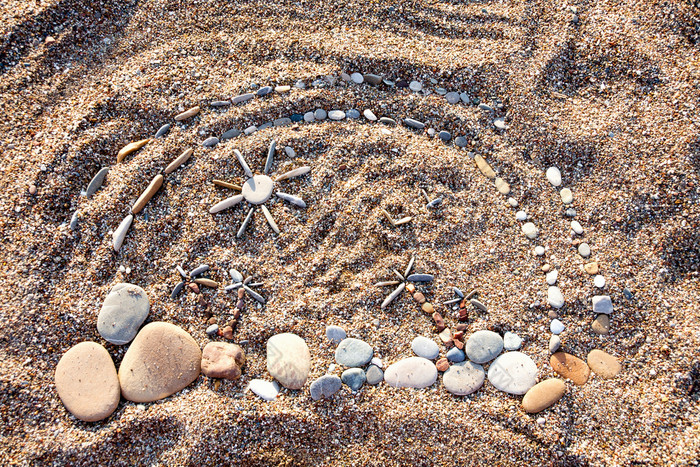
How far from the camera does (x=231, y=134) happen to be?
2.71m

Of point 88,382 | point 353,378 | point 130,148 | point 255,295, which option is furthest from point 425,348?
point 130,148

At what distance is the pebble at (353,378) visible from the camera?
7.48ft

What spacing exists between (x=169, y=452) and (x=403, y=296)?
148cm

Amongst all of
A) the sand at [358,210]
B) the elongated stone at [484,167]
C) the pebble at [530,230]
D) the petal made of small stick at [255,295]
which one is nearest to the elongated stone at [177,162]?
the sand at [358,210]

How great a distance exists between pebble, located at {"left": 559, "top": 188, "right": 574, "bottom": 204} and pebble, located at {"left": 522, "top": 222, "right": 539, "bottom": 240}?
10.5 inches

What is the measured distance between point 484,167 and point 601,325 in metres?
1.14

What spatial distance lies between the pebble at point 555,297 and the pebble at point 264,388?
1614mm

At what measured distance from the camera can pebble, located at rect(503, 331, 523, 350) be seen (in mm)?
2369

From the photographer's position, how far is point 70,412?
7.32 feet

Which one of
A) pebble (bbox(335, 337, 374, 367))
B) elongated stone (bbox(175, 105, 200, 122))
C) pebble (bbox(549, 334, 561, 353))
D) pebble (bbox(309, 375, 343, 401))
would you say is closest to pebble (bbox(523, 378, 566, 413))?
pebble (bbox(549, 334, 561, 353))

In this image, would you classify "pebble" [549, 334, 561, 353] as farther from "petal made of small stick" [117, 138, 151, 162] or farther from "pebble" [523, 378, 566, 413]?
"petal made of small stick" [117, 138, 151, 162]

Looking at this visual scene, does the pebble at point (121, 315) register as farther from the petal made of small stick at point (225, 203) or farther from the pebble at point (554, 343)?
the pebble at point (554, 343)

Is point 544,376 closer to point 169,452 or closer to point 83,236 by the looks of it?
point 169,452

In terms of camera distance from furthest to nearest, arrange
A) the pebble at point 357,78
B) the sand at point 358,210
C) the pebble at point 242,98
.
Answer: the pebble at point 357,78, the pebble at point 242,98, the sand at point 358,210
